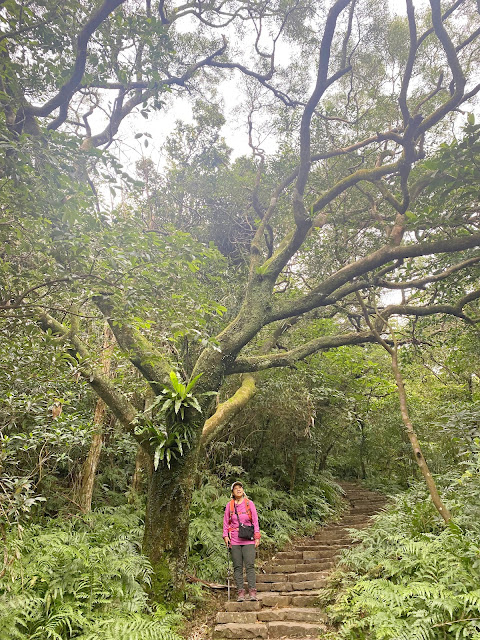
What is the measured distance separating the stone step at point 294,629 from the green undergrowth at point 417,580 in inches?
10.1

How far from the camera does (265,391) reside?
31.3 ft

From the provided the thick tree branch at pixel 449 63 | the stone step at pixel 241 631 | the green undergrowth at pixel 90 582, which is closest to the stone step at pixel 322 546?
the green undergrowth at pixel 90 582

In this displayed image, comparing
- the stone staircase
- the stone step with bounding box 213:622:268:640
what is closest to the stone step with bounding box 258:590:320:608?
the stone staircase

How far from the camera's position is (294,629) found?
4.64 metres

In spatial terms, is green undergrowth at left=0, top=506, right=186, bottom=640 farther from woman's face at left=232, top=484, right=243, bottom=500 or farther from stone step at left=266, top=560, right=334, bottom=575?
stone step at left=266, top=560, right=334, bottom=575

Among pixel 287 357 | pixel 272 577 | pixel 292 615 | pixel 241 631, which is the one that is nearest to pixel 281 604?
pixel 292 615

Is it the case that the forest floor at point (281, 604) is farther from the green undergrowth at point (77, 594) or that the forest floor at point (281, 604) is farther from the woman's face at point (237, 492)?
the woman's face at point (237, 492)

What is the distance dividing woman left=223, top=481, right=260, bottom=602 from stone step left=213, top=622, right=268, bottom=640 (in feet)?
2.03

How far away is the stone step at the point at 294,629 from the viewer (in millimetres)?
4559

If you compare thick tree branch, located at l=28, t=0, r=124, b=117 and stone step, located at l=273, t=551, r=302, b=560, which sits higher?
thick tree branch, located at l=28, t=0, r=124, b=117

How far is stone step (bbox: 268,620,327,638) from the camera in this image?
456cm

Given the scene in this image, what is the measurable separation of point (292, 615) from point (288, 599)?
19.8 inches

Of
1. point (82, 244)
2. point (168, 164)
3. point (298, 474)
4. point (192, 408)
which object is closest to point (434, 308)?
point (192, 408)

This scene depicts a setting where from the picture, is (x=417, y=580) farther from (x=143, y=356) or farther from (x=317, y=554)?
(x=143, y=356)
